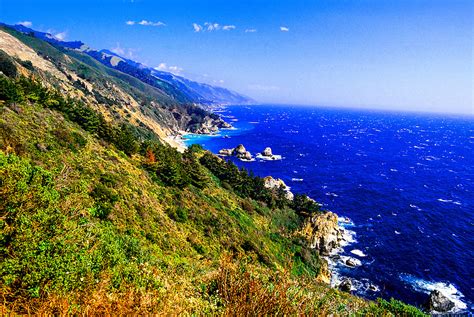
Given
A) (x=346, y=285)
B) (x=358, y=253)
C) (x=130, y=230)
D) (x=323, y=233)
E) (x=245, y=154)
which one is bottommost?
(x=346, y=285)

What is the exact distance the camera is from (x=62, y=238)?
11477 millimetres

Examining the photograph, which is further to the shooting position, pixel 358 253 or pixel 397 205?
pixel 397 205

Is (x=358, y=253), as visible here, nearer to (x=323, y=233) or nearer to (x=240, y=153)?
(x=323, y=233)

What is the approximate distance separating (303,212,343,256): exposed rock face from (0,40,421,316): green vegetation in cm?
286

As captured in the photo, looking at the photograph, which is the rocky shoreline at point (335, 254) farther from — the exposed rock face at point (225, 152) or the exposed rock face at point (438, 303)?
the exposed rock face at point (225, 152)

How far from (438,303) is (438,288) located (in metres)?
5.75

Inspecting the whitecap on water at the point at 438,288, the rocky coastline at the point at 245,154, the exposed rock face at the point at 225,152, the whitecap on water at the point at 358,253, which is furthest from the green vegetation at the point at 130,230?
the exposed rock face at the point at 225,152

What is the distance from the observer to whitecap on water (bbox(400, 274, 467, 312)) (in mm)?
41972

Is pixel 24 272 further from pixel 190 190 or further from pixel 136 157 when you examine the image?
pixel 136 157

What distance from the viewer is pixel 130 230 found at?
1029 inches

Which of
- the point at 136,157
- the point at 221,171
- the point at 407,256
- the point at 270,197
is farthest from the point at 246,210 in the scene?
the point at 407,256

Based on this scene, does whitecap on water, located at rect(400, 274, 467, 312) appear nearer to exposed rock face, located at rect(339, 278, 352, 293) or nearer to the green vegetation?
exposed rock face, located at rect(339, 278, 352, 293)

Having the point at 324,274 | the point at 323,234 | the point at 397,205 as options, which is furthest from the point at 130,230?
the point at 397,205

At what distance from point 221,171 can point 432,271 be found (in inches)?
1823
